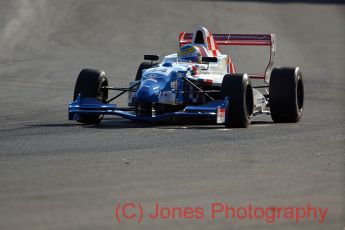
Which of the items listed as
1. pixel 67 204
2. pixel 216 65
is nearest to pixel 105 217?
pixel 67 204

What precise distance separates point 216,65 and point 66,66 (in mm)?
9160

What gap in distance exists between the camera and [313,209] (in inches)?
349

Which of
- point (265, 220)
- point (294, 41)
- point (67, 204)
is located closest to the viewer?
point (265, 220)

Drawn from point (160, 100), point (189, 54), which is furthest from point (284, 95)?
point (160, 100)

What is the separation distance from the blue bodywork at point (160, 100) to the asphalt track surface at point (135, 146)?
0.84 ft

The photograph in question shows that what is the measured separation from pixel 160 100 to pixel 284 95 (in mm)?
2228

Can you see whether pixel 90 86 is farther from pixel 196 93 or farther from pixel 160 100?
pixel 196 93

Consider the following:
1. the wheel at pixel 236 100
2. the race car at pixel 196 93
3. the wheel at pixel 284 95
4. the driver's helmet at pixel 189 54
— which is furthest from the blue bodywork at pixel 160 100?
the wheel at pixel 284 95

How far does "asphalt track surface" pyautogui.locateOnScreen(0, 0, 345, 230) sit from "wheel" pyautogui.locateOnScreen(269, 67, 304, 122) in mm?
338

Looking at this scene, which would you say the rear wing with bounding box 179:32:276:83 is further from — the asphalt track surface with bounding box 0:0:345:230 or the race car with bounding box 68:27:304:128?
the asphalt track surface with bounding box 0:0:345:230

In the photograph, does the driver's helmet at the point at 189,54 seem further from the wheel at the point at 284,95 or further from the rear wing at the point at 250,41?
the wheel at the point at 284,95

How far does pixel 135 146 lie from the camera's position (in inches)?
524

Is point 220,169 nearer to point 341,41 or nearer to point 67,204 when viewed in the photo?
point 67,204

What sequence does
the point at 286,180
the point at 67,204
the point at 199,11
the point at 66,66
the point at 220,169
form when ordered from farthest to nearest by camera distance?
the point at 199,11
the point at 66,66
the point at 220,169
the point at 286,180
the point at 67,204
